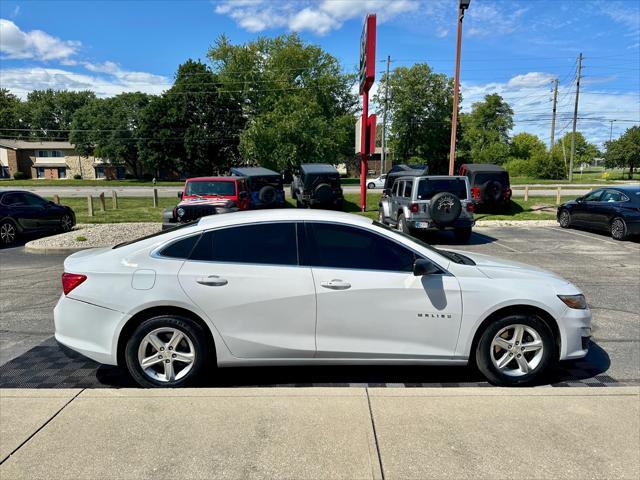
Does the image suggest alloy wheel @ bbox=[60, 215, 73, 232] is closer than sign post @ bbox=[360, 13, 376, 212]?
Yes

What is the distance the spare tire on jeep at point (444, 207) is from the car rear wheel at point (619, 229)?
16.1ft

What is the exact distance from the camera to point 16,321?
572 centimetres

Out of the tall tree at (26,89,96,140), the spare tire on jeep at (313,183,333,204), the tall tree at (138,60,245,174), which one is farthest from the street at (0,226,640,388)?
the tall tree at (26,89,96,140)

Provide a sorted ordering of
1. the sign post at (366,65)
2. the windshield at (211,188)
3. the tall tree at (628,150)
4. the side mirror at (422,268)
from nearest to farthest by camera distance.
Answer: the side mirror at (422,268) → the windshield at (211,188) → the sign post at (366,65) → the tall tree at (628,150)

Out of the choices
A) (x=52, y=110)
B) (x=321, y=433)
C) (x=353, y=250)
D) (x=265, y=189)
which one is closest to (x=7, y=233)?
(x=265, y=189)

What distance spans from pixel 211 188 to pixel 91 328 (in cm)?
1010

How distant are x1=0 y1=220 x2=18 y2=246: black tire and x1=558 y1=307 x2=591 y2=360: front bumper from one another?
508 inches

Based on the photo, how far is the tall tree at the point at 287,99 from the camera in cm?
4494

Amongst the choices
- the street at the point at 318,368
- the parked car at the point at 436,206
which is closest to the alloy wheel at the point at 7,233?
the street at the point at 318,368

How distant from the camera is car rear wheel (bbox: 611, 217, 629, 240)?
486 inches

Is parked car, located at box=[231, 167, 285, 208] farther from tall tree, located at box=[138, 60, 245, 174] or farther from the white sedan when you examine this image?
tall tree, located at box=[138, 60, 245, 174]

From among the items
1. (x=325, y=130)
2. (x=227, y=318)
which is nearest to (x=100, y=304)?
(x=227, y=318)

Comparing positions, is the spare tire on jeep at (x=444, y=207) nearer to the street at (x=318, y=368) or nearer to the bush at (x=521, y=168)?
the street at (x=318, y=368)

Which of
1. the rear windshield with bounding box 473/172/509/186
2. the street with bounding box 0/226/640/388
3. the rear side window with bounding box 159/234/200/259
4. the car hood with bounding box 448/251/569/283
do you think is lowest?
the street with bounding box 0/226/640/388
